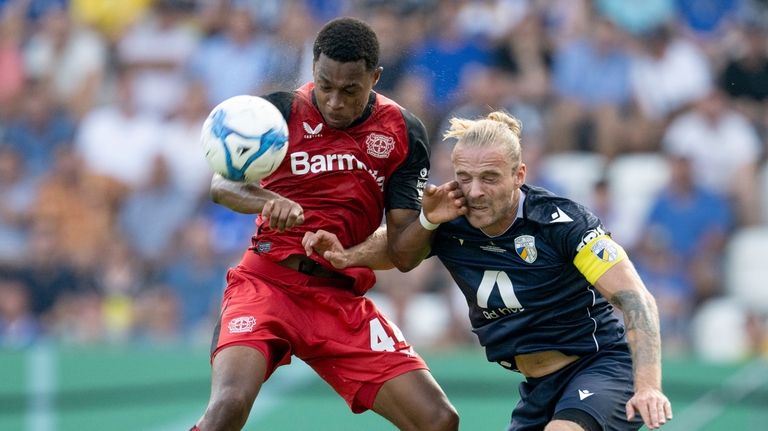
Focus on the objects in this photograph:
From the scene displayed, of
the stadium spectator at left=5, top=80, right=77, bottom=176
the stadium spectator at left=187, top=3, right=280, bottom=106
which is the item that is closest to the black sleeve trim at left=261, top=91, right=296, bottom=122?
the stadium spectator at left=187, top=3, right=280, bottom=106

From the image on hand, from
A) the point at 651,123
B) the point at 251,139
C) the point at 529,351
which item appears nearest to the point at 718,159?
the point at 651,123

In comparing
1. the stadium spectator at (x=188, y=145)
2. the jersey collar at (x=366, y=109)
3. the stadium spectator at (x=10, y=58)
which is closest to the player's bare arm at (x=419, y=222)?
the jersey collar at (x=366, y=109)

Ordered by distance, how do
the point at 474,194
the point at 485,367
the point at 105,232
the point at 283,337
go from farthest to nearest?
the point at 105,232, the point at 485,367, the point at 283,337, the point at 474,194

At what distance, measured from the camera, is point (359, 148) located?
701 centimetres

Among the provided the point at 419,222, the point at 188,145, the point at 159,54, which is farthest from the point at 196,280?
the point at 419,222

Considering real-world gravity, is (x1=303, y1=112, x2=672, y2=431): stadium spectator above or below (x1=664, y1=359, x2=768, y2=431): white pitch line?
above

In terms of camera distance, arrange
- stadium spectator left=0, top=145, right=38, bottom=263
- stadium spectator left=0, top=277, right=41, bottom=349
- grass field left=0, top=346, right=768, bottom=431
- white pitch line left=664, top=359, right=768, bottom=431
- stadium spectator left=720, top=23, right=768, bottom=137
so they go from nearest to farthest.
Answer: white pitch line left=664, top=359, right=768, bottom=431, grass field left=0, top=346, right=768, bottom=431, stadium spectator left=720, top=23, right=768, bottom=137, stadium spectator left=0, top=277, right=41, bottom=349, stadium spectator left=0, top=145, right=38, bottom=263

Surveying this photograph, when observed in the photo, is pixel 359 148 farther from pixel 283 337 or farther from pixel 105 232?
pixel 105 232

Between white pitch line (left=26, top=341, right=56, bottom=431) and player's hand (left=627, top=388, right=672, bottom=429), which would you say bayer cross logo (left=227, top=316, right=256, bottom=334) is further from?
white pitch line (left=26, top=341, right=56, bottom=431)

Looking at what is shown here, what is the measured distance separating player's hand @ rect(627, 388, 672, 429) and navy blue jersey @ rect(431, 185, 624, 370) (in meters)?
0.84

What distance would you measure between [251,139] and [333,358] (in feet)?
4.37

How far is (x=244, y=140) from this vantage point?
653 centimetres

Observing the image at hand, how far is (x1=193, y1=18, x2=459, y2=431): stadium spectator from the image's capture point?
22.6 feet

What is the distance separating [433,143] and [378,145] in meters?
5.03
